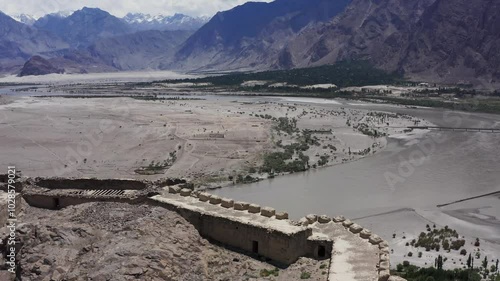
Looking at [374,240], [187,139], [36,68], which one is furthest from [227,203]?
[36,68]

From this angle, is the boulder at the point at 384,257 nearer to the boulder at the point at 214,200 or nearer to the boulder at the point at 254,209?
the boulder at the point at 254,209

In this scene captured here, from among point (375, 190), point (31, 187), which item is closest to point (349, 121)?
point (375, 190)

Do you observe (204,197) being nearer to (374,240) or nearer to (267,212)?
(267,212)

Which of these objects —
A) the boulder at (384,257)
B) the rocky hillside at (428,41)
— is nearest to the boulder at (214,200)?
the boulder at (384,257)

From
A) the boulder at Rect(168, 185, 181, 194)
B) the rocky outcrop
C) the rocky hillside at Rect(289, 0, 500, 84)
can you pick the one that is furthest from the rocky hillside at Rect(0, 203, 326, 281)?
the rocky outcrop

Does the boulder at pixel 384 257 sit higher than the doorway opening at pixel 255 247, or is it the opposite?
the boulder at pixel 384 257

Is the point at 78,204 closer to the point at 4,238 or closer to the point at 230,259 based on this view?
the point at 4,238
